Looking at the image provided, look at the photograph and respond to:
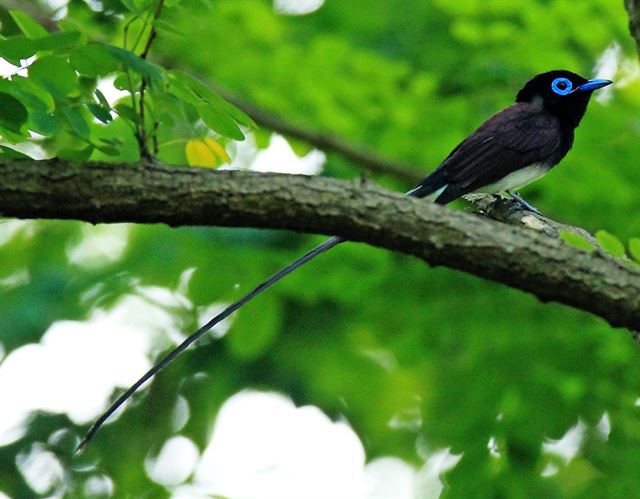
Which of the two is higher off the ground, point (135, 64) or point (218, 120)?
point (135, 64)

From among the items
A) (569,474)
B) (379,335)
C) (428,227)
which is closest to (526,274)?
(428,227)

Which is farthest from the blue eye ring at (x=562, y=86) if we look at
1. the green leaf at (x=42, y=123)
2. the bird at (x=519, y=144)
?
the green leaf at (x=42, y=123)

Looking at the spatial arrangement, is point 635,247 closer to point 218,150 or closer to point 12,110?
point 218,150

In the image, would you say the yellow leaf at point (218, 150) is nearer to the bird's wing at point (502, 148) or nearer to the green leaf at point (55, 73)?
the green leaf at point (55, 73)

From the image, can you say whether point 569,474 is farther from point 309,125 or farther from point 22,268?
point 22,268

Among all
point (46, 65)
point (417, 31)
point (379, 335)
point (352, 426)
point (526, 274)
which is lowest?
point (352, 426)

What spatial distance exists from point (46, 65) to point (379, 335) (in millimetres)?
5661

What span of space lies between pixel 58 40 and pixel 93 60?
0.49ft

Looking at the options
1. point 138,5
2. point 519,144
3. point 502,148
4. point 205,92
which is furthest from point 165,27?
point 519,144

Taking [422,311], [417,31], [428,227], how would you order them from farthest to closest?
1. [417,31]
2. [422,311]
3. [428,227]

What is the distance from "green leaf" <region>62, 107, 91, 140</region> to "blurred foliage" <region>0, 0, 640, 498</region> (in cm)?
185

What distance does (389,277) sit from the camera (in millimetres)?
8242

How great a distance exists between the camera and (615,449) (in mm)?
6805

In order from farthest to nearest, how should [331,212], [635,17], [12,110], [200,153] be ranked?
[635,17] < [200,153] < [331,212] < [12,110]
